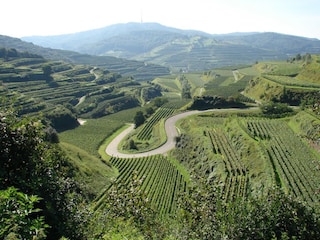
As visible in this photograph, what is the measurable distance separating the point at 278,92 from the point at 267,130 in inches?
1374

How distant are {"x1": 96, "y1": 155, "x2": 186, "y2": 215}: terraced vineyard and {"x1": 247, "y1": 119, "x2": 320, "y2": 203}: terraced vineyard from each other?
1578 cm

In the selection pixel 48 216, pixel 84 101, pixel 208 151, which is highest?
pixel 48 216

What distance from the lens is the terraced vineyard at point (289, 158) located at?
41.7 metres

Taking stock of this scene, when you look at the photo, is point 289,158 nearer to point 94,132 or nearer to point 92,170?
point 92,170

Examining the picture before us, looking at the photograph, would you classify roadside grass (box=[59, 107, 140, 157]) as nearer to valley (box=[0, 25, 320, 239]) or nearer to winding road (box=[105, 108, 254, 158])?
valley (box=[0, 25, 320, 239])

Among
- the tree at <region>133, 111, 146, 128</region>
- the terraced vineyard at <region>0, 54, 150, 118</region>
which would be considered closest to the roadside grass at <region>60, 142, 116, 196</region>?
the tree at <region>133, 111, 146, 128</region>

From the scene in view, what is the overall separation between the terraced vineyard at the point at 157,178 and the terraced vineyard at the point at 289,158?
1578 cm

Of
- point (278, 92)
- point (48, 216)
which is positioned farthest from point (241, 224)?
point (278, 92)

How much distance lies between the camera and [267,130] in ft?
216

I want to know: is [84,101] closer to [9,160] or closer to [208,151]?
[208,151]

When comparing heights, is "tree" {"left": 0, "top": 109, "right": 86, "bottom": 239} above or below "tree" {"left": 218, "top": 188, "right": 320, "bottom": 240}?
above

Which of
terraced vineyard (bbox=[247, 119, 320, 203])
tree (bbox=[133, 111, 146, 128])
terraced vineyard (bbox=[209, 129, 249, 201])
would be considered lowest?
tree (bbox=[133, 111, 146, 128])

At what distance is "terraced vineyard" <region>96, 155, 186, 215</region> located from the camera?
164 ft

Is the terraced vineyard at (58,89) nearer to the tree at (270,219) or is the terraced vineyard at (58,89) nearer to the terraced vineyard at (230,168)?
the terraced vineyard at (230,168)
